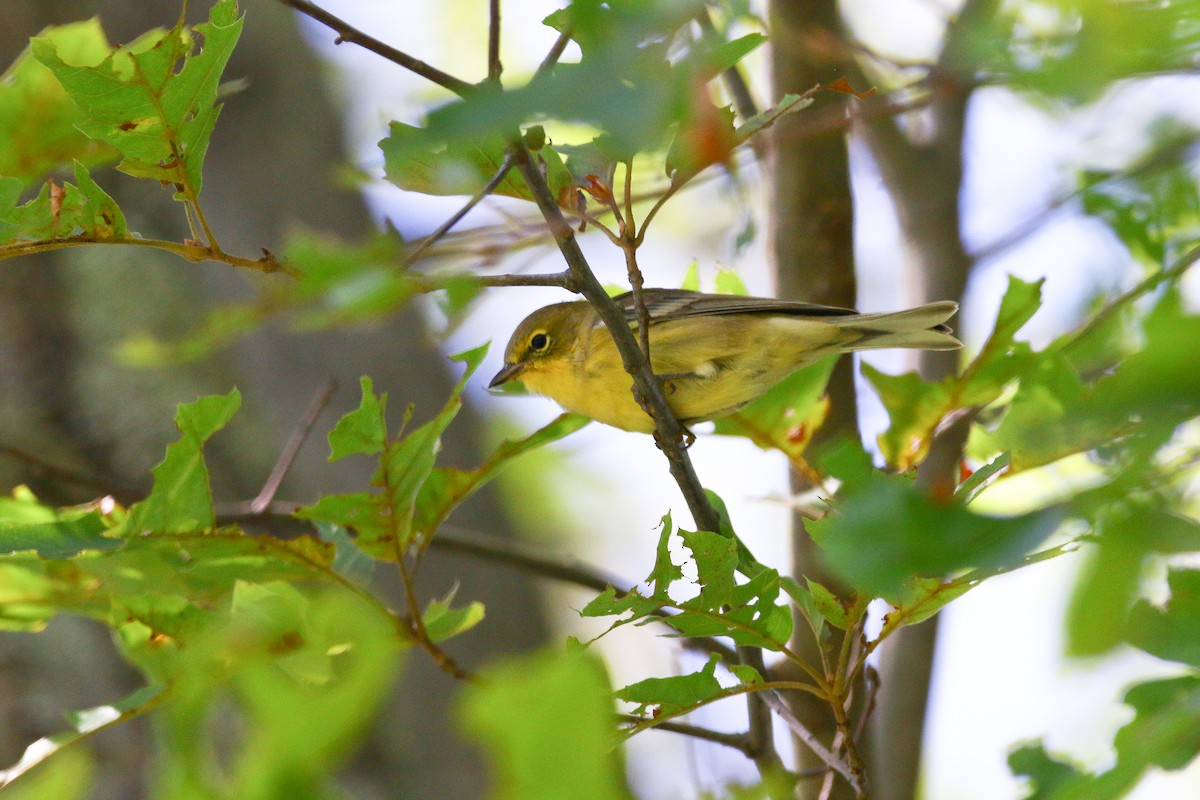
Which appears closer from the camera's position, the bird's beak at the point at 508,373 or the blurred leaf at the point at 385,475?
the blurred leaf at the point at 385,475

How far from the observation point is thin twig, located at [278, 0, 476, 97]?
152 cm

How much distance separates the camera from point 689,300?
12.7ft

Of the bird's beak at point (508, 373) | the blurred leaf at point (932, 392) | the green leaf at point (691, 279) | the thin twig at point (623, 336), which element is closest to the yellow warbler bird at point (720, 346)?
the bird's beak at point (508, 373)

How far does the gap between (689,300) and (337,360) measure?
93.0 inches

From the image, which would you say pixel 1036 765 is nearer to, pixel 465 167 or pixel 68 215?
pixel 465 167

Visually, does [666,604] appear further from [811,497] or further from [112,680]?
[112,680]

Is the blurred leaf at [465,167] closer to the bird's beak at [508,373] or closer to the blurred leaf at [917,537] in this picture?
the blurred leaf at [917,537]

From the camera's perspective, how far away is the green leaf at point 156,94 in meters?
1.89

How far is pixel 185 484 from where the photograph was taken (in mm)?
2184

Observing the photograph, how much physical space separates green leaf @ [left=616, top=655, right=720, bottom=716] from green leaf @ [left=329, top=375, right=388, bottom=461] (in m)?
0.70

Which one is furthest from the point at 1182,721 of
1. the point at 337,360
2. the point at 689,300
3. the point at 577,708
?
the point at 337,360

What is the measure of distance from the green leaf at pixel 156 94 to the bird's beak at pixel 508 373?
244cm

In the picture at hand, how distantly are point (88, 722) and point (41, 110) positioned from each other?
52.6 inches

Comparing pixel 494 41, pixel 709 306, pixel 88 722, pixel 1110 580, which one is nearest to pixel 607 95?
pixel 1110 580
